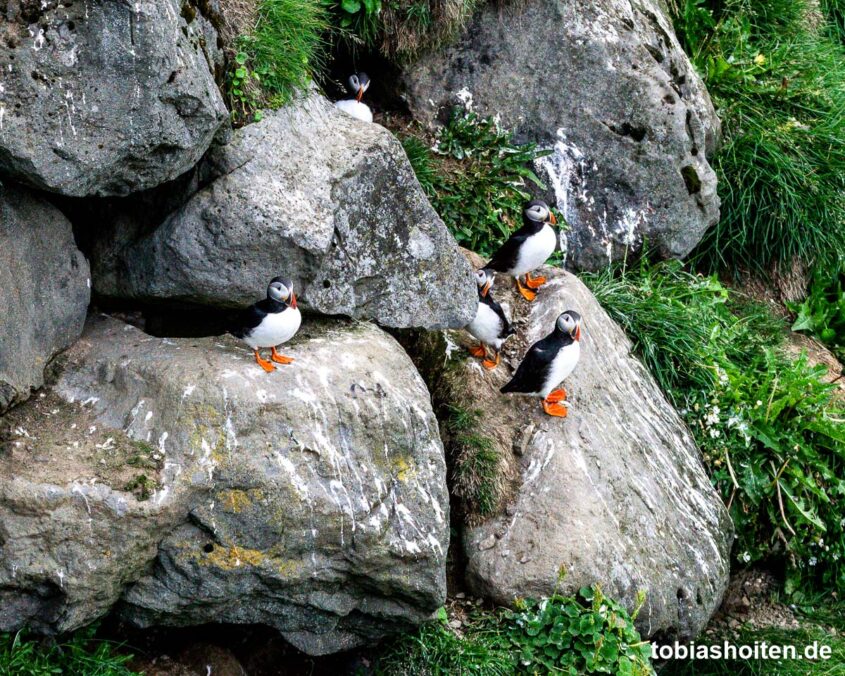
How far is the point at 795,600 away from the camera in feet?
21.0

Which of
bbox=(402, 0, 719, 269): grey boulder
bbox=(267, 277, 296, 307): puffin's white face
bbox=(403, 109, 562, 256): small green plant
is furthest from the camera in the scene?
bbox=(402, 0, 719, 269): grey boulder

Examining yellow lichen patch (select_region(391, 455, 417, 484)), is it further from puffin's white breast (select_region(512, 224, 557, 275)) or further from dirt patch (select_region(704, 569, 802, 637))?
dirt patch (select_region(704, 569, 802, 637))

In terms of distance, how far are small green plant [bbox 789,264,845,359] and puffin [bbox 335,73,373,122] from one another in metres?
3.81

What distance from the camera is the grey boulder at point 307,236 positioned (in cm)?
462

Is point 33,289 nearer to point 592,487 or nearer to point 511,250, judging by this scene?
point 511,250

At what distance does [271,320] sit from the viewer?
173 inches

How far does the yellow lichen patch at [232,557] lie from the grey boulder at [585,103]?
12.8 feet

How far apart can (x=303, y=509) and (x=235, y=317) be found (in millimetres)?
1135

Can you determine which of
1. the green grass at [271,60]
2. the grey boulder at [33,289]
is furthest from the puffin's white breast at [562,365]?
the grey boulder at [33,289]

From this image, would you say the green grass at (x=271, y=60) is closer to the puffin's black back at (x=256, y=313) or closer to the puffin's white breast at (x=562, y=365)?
the puffin's black back at (x=256, y=313)

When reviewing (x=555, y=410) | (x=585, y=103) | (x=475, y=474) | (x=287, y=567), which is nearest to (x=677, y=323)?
(x=555, y=410)

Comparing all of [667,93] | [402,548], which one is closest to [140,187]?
[402,548]

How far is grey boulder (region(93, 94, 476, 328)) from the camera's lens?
4625 mm

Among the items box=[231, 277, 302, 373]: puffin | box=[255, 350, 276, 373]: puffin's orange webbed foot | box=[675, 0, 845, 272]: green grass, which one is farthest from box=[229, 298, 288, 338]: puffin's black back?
box=[675, 0, 845, 272]: green grass
